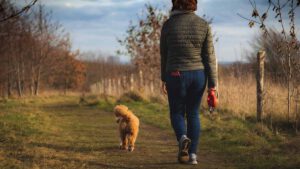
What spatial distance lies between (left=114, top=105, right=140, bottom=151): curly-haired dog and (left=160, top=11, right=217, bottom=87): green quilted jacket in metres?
1.85

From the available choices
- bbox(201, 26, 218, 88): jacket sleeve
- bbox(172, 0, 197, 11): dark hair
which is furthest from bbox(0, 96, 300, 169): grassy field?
bbox(172, 0, 197, 11): dark hair

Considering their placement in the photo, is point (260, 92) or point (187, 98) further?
point (260, 92)

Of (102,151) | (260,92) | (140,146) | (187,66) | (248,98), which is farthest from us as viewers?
(248,98)

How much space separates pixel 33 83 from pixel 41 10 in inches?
230

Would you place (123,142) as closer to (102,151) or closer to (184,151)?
(102,151)

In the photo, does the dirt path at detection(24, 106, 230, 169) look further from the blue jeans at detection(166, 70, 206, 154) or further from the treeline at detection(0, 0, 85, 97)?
the treeline at detection(0, 0, 85, 97)

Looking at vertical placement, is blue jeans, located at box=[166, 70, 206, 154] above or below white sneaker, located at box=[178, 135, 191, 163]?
above

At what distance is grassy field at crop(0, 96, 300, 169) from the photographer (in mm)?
6453

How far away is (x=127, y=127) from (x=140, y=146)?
1.98ft

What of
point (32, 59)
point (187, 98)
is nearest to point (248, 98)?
point (187, 98)

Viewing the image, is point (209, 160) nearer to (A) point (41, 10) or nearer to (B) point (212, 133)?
(B) point (212, 133)

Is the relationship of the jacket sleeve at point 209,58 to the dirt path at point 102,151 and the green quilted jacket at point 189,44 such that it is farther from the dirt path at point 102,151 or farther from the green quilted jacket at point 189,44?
the dirt path at point 102,151

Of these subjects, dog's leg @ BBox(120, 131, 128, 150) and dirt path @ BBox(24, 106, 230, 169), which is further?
dog's leg @ BBox(120, 131, 128, 150)

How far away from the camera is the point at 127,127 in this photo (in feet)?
25.5
